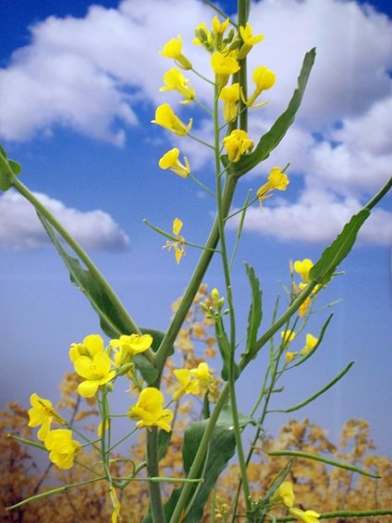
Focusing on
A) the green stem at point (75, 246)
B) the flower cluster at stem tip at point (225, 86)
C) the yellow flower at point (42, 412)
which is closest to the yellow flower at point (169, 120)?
the flower cluster at stem tip at point (225, 86)

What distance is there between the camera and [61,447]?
1.67 ft

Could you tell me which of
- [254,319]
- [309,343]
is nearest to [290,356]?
[309,343]

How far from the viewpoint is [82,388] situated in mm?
473

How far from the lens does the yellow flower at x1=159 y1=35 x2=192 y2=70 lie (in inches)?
23.4

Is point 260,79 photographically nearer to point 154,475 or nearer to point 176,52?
point 176,52

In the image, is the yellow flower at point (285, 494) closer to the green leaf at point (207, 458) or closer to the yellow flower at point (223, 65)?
the green leaf at point (207, 458)

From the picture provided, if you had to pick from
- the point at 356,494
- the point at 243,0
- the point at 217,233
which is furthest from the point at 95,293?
the point at 356,494

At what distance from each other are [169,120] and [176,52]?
58mm

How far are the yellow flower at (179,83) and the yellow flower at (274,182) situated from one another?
90 mm

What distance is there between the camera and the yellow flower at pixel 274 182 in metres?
0.59

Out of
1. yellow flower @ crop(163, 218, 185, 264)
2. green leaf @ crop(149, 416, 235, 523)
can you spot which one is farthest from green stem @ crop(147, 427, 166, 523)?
yellow flower @ crop(163, 218, 185, 264)

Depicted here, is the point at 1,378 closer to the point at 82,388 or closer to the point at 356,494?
the point at 356,494

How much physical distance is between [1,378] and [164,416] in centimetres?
109

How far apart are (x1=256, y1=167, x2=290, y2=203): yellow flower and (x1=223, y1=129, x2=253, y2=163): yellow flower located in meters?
0.03
